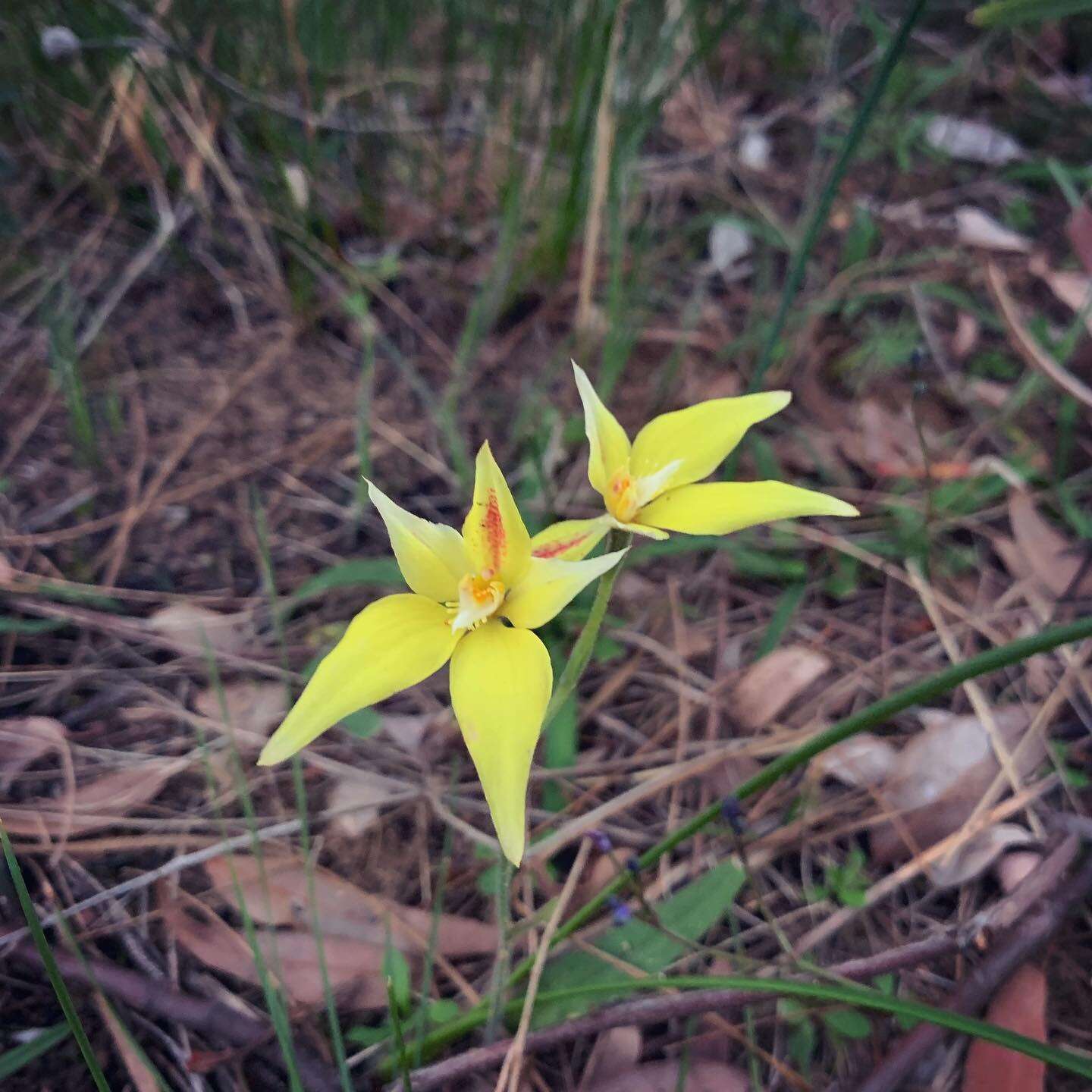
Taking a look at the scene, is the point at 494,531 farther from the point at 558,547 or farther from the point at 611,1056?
the point at 611,1056

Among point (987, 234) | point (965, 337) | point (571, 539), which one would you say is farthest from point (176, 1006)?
point (987, 234)

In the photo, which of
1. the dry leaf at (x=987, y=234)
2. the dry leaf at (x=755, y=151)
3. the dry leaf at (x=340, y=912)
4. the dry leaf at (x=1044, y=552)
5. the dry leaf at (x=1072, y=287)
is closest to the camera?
the dry leaf at (x=340, y=912)

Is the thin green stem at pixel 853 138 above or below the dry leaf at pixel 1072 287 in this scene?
above

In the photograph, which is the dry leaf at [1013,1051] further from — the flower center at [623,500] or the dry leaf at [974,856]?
the flower center at [623,500]

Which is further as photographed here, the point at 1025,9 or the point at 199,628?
the point at 199,628

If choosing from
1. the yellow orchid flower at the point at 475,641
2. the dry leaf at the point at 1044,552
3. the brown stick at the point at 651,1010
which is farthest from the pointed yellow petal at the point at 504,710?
the dry leaf at the point at 1044,552

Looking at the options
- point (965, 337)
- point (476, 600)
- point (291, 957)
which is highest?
point (476, 600)
